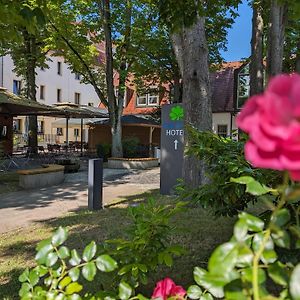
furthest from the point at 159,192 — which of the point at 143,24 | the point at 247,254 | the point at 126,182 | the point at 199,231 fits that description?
the point at 143,24

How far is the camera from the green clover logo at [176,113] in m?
10.8

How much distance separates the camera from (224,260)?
0.90 m

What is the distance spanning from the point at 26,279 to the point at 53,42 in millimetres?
22216

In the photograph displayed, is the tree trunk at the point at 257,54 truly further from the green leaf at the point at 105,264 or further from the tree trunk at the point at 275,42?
the green leaf at the point at 105,264

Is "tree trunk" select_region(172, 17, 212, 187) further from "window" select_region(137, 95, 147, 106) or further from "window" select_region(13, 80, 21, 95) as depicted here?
"window" select_region(13, 80, 21, 95)

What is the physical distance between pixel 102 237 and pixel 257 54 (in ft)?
32.3

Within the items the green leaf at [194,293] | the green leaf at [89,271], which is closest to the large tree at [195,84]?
the green leaf at [194,293]

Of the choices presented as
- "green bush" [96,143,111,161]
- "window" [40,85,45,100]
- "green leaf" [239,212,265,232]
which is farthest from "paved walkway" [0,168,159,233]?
"window" [40,85,45,100]

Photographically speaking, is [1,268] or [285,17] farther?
[285,17]

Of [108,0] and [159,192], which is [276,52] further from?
[108,0]

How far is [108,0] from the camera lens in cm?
2128

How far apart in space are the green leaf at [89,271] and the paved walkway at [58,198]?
6454 millimetres

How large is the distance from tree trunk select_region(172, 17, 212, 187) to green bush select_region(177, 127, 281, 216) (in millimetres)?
5032

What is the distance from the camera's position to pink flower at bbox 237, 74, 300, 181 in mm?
694
